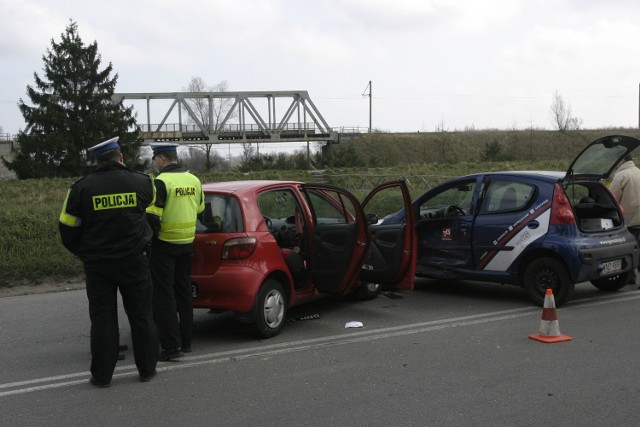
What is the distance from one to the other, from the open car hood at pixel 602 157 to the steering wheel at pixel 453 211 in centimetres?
135

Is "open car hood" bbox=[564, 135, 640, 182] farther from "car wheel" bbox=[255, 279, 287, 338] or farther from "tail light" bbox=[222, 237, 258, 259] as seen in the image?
"tail light" bbox=[222, 237, 258, 259]

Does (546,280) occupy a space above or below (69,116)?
below

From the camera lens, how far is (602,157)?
7938mm

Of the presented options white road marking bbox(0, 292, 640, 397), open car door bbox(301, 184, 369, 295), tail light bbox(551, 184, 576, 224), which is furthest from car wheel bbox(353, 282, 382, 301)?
tail light bbox(551, 184, 576, 224)

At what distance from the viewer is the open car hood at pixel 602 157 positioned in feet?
25.4

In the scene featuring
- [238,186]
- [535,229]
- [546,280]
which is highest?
[238,186]

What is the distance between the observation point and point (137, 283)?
5074 millimetres

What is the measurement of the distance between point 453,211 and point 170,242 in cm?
408

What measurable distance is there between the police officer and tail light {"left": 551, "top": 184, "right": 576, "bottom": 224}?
4550 millimetres

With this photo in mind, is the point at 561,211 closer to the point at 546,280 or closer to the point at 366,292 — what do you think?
the point at 546,280

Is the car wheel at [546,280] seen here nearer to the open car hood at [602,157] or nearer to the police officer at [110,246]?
the open car hood at [602,157]

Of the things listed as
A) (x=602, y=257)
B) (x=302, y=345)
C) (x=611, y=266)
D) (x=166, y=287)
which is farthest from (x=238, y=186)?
(x=611, y=266)

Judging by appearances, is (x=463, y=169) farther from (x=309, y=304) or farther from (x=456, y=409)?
(x=456, y=409)

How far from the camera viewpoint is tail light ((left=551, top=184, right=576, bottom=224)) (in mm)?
7285
